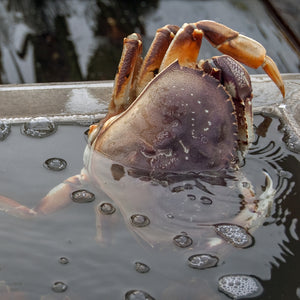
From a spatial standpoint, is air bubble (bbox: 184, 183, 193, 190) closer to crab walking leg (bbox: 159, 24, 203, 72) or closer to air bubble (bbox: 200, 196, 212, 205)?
air bubble (bbox: 200, 196, 212, 205)

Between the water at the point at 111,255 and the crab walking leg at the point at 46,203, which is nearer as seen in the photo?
the water at the point at 111,255

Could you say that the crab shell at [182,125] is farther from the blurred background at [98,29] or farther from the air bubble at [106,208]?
the blurred background at [98,29]

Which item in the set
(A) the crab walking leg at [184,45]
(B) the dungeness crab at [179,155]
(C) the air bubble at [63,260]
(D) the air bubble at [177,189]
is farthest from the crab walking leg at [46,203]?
(A) the crab walking leg at [184,45]

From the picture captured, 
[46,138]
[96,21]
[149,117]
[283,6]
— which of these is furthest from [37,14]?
[149,117]

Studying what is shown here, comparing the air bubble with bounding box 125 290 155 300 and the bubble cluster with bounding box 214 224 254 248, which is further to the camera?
the bubble cluster with bounding box 214 224 254 248

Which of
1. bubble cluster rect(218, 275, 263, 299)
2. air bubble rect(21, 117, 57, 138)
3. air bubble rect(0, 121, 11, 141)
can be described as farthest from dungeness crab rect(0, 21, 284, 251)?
air bubble rect(0, 121, 11, 141)

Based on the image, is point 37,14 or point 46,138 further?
point 37,14

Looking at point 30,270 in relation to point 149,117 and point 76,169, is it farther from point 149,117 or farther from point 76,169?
point 149,117
